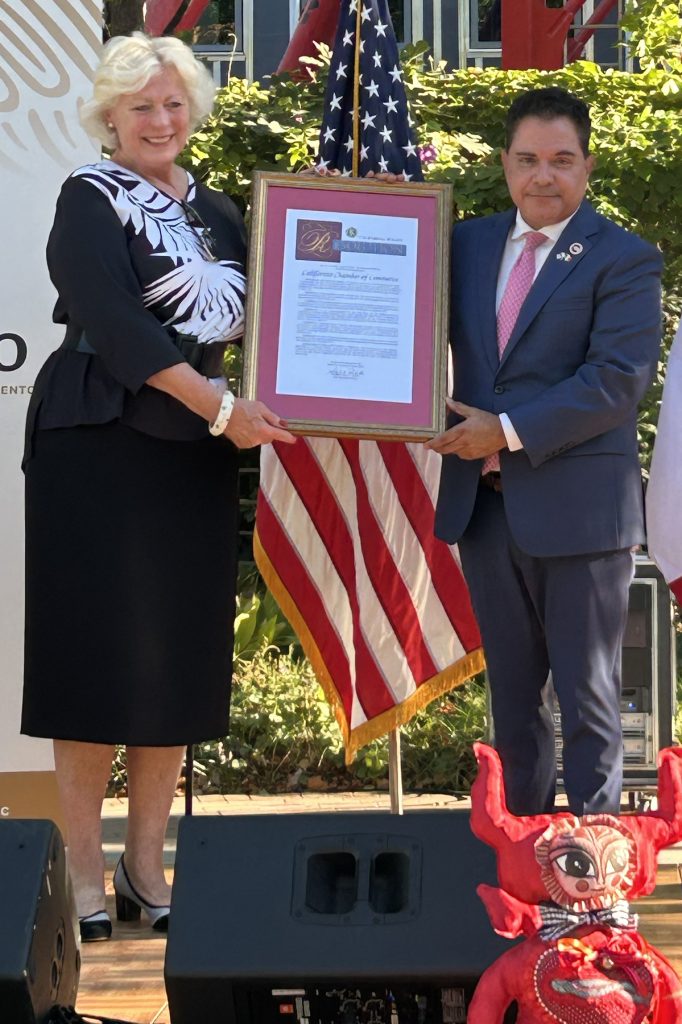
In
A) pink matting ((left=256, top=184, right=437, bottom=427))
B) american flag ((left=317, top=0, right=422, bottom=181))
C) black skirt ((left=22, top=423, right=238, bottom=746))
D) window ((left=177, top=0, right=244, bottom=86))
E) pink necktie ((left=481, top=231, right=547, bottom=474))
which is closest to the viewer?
pink necktie ((left=481, top=231, right=547, bottom=474))

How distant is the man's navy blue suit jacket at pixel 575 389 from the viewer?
3.22m

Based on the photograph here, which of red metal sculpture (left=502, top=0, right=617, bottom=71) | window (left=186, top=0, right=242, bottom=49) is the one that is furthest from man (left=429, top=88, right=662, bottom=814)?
window (left=186, top=0, right=242, bottom=49)

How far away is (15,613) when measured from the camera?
4.31m

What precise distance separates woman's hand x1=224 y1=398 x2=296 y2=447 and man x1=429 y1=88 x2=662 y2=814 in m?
0.37

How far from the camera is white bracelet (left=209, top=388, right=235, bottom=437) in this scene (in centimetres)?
344

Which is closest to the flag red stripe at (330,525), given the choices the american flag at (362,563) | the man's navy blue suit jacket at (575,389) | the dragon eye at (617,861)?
the american flag at (362,563)

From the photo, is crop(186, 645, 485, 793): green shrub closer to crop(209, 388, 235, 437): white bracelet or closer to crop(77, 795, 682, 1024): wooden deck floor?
crop(77, 795, 682, 1024): wooden deck floor

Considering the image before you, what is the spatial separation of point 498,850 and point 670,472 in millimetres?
1341

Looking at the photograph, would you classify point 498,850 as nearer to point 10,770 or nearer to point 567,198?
point 567,198

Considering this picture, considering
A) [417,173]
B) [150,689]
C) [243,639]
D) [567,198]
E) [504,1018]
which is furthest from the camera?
[243,639]

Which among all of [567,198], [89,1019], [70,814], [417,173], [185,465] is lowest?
[89,1019]

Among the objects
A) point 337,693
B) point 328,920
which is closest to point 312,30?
point 337,693

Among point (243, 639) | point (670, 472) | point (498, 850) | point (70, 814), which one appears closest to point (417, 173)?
point (670, 472)

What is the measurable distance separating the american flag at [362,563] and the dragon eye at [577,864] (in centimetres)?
194
